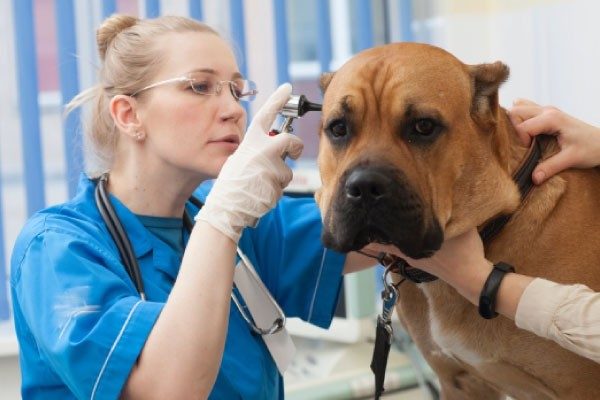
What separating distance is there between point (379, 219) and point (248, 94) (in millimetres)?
526

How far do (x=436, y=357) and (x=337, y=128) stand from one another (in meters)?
0.49

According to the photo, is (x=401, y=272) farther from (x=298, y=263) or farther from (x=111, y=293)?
(x=111, y=293)

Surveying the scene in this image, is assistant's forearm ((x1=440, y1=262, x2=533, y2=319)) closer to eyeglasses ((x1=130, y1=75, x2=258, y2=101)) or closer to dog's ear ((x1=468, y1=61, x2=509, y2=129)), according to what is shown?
dog's ear ((x1=468, y1=61, x2=509, y2=129))

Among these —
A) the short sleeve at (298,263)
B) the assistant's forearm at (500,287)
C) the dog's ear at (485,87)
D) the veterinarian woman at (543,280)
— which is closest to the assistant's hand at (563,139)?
the veterinarian woman at (543,280)

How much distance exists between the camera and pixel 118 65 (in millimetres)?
1515

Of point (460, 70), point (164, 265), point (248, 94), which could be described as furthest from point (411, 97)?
point (164, 265)

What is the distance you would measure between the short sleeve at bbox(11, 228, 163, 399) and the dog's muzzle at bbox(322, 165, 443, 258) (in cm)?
33

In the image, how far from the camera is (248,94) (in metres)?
1.55

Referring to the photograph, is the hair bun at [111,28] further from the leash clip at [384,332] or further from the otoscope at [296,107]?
the leash clip at [384,332]

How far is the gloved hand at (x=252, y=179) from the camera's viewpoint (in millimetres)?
1242

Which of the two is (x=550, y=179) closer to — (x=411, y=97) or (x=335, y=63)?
(x=411, y=97)

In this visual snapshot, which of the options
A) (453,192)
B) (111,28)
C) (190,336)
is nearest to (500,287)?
(453,192)

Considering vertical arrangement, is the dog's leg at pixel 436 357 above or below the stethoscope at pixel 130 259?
below

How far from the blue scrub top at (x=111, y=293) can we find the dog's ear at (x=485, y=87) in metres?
0.45
